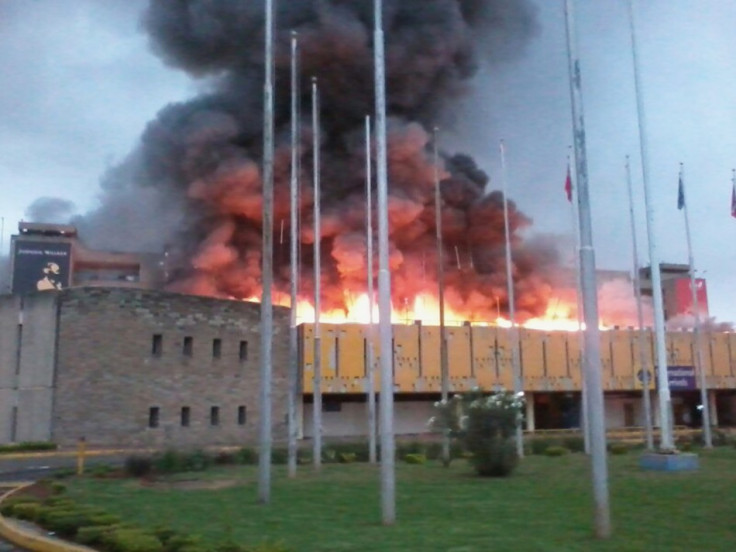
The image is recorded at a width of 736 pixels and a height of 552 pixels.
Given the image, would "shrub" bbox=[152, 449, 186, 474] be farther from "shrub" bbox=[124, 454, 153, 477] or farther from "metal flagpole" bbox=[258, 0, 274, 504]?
"metal flagpole" bbox=[258, 0, 274, 504]

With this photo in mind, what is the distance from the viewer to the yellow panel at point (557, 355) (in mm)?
47562

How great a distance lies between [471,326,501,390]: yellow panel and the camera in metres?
46.1

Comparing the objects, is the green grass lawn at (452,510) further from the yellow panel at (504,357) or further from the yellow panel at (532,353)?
the yellow panel at (504,357)

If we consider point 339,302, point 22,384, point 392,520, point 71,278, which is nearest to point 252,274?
point 339,302

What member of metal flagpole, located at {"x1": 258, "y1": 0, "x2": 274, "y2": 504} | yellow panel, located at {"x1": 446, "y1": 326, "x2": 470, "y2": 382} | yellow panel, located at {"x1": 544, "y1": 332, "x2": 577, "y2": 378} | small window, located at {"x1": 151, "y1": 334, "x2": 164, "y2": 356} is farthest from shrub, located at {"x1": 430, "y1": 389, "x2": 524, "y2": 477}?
yellow panel, located at {"x1": 544, "y1": 332, "x2": 577, "y2": 378}

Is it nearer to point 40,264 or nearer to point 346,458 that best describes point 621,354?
point 346,458

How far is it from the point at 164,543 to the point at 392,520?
3485 millimetres

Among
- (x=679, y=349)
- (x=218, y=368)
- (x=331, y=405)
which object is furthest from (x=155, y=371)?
(x=679, y=349)

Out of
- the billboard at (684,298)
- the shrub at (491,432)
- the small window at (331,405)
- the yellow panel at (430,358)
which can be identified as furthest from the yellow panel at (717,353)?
the shrub at (491,432)

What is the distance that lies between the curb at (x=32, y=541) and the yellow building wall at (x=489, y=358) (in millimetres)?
28717

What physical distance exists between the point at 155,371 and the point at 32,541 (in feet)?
89.8

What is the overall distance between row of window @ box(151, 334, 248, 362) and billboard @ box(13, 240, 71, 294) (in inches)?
1323

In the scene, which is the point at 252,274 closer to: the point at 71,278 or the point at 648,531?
the point at 71,278

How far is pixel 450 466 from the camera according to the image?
23578 millimetres
